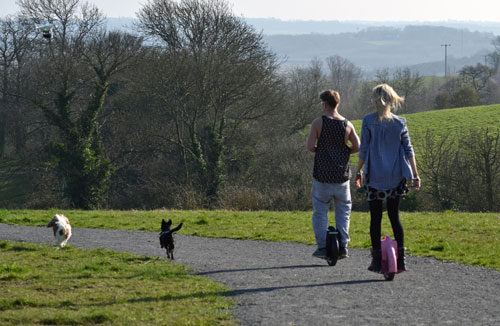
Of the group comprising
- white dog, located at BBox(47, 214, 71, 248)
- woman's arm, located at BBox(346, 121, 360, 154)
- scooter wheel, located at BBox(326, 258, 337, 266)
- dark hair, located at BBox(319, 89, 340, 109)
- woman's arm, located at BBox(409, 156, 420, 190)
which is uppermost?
dark hair, located at BBox(319, 89, 340, 109)

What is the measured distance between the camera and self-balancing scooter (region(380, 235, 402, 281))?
7.50 m

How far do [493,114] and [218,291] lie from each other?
57210 mm

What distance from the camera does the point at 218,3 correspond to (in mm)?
41125

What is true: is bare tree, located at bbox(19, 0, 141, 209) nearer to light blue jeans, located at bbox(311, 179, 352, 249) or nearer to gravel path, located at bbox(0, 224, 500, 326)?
gravel path, located at bbox(0, 224, 500, 326)

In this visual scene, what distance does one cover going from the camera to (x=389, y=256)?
24.7 feet

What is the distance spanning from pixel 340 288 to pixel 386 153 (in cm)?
158

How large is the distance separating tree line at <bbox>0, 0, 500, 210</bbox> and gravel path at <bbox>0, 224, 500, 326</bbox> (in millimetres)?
20037

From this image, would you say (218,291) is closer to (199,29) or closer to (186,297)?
(186,297)

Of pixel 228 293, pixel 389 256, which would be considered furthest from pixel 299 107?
pixel 228 293

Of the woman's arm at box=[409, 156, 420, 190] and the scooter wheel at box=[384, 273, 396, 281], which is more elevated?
the woman's arm at box=[409, 156, 420, 190]

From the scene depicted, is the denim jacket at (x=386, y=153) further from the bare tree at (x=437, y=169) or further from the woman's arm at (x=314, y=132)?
the bare tree at (x=437, y=169)

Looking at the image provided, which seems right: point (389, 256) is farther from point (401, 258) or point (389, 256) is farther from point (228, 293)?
point (228, 293)

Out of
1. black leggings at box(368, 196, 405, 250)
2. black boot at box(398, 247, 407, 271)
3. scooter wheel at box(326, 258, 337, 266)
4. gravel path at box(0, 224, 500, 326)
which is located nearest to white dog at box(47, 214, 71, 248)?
gravel path at box(0, 224, 500, 326)

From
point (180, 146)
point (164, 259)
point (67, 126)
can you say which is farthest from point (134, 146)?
point (164, 259)
